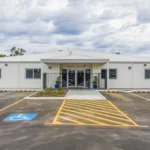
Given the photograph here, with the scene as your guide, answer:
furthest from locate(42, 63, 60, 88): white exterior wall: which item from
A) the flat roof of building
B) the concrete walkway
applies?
the concrete walkway

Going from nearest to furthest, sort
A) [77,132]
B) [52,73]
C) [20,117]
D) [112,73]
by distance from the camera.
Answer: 1. [77,132]
2. [20,117]
3. [52,73]
4. [112,73]

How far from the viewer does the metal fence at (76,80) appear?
2094cm

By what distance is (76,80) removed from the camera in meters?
21.7

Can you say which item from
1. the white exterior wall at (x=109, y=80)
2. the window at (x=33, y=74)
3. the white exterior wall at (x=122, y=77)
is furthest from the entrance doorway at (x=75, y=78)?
the window at (x=33, y=74)

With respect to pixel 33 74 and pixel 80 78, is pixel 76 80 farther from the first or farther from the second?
pixel 33 74

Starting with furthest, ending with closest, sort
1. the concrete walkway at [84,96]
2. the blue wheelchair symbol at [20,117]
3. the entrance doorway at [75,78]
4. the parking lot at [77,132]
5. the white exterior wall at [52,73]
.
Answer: the entrance doorway at [75,78] < the white exterior wall at [52,73] < the concrete walkway at [84,96] < the blue wheelchair symbol at [20,117] < the parking lot at [77,132]

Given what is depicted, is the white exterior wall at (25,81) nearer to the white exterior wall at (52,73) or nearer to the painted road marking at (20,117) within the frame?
the white exterior wall at (52,73)

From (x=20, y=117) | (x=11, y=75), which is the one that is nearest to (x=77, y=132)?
(x=20, y=117)

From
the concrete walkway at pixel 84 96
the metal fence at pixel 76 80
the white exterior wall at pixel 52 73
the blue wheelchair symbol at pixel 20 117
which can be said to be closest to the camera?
the blue wheelchair symbol at pixel 20 117

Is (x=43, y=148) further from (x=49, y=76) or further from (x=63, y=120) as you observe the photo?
(x=49, y=76)

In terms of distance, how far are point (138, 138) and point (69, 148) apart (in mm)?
2066

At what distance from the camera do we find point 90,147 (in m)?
4.51

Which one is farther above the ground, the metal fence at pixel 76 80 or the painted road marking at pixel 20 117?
the metal fence at pixel 76 80

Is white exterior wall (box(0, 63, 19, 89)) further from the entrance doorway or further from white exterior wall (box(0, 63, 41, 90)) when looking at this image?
the entrance doorway
